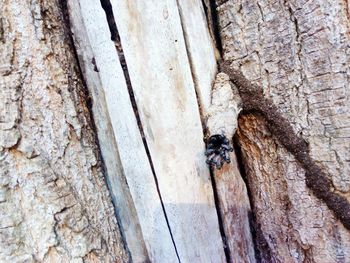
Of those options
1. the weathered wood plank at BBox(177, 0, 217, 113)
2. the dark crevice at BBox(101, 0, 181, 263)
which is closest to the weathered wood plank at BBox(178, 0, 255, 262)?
the weathered wood plank at BBox(177, 0, 217, 113)

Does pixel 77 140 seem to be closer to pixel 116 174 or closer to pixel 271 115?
pixel 116 174

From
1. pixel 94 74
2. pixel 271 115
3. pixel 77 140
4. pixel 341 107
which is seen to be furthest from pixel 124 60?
pixel 341 107

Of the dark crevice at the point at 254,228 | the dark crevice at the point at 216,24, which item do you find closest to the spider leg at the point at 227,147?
the dark crevice at the point at 254,228

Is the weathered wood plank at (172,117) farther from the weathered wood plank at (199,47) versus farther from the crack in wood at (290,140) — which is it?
the crack in wood at (290,140)

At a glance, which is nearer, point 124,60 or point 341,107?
point 341,107

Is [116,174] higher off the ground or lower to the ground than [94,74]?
lower

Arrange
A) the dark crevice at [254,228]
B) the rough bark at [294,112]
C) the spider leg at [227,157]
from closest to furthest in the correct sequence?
the rough bark at [294,112]
the spider leg at [227,157]
the dark crevice at [254,228]

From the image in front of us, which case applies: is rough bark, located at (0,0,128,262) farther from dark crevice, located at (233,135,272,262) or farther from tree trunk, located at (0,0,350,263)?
dark crevice, located at (233,135,272,262)
